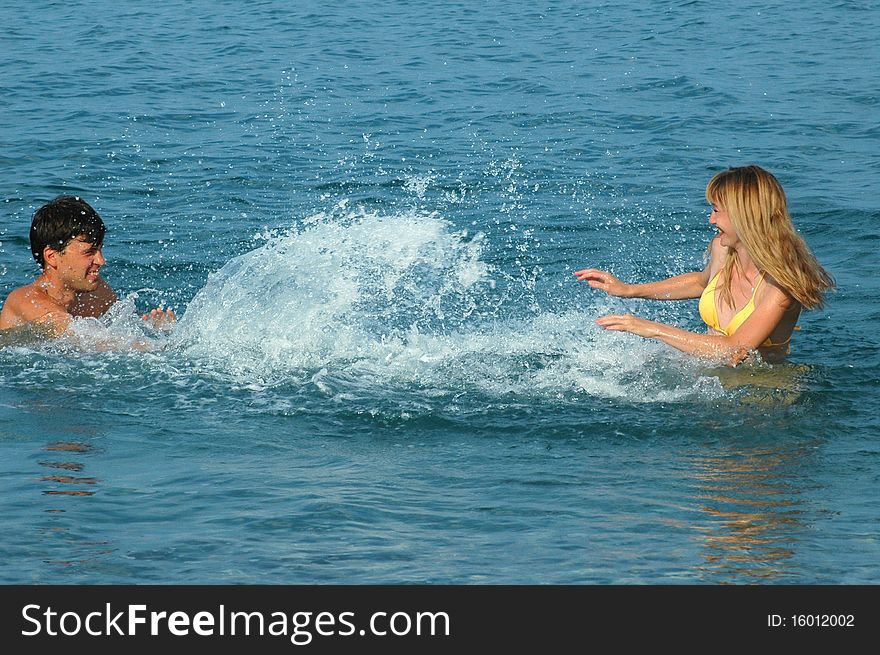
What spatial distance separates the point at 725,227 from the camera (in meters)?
7.52

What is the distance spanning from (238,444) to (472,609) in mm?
2685

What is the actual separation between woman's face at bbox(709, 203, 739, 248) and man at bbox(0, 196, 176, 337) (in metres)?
3.98

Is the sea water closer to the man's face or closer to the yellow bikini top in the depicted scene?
the yellow bikini top

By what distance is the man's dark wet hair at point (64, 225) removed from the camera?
27.7 feet

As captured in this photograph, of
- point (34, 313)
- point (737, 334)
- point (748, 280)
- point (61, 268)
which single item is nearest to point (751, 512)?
point (737, 334)

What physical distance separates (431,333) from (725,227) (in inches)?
113

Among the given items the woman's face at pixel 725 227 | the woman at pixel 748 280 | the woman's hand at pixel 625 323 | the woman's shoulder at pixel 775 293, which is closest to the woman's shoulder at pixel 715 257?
the woman at pixel 748 280

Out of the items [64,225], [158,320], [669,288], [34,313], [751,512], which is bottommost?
[751,512]

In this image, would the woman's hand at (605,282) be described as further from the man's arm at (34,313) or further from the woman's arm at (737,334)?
the man's arm at (34,313)

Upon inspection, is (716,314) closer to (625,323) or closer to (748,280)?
(748,280)

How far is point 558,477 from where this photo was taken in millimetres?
7000

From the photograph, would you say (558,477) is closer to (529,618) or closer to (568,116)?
(529,618)

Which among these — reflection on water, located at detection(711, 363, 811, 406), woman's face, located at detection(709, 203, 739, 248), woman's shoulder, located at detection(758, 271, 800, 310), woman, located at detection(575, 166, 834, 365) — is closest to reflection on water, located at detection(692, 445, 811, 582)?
reflection on water, located at detection(711, 363, 811, 406)

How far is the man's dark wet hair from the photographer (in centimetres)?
844
